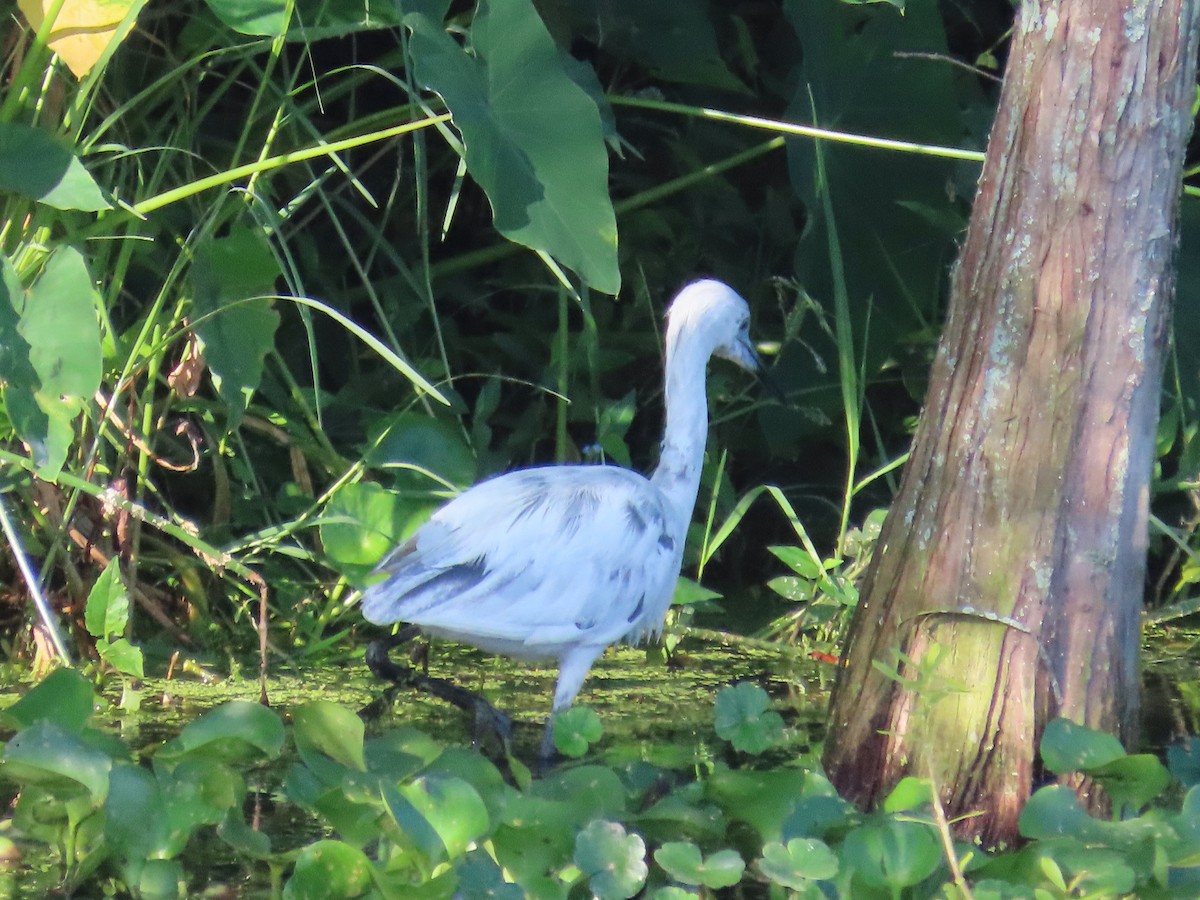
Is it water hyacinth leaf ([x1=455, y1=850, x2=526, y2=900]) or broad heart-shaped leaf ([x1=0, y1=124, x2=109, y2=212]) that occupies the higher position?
broad heart-shaped leaf ([x1=0, y1=124, x2=109, y2=212])

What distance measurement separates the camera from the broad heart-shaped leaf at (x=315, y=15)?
2.36 m

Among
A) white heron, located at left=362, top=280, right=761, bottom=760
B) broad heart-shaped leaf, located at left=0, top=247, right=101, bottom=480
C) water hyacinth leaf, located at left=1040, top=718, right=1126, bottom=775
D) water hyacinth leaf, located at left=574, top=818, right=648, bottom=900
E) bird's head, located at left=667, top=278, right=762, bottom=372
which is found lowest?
water hyacinth leaf, located at left=574, top=818, right=648, bottom=900

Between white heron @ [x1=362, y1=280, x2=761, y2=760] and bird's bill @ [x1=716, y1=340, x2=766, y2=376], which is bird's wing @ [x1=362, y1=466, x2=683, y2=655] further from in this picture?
Answer: bird's bill @ [x1=716, y1=340, x2=766, y2=376]

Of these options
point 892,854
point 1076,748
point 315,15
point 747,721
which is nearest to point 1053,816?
point 1076,748

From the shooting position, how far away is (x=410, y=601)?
245cm

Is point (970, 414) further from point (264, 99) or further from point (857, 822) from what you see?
point (264, 99)

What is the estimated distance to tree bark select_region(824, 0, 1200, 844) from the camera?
1.93 metres

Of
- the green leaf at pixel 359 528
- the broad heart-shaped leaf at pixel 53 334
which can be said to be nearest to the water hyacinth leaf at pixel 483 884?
the broad heart-shaped leaf at pixel 53 334

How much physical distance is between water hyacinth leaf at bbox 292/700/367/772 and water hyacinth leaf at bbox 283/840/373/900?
189 millimetres

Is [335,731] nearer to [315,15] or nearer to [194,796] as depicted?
[194,796]

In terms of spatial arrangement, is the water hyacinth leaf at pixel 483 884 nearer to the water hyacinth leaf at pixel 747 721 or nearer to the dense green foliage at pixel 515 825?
the dense green foliage at pixel 515 825

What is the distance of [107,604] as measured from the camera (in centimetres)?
255

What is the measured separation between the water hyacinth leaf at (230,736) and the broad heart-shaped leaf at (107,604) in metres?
0.68

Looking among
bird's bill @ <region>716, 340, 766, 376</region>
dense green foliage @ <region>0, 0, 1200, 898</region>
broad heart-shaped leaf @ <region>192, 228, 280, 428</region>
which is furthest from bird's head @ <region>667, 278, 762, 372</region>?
broad heart-shaped leaf @ <region>192, 228, 280, 428</region>
